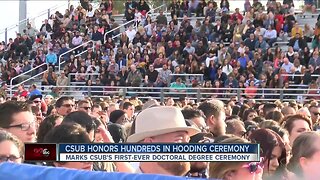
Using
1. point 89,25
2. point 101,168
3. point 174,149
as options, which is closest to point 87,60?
point 89,25

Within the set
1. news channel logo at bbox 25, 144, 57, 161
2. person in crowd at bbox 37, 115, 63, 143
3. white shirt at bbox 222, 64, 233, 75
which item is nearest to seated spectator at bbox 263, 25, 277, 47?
white shirt at bbox 222, 64, 233, 75

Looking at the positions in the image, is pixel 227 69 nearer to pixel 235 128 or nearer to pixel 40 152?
pixel 235 128

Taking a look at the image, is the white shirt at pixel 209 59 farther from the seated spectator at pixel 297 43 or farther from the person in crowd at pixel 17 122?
the person in crowd at pixel 17 122

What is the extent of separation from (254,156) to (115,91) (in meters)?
25.3

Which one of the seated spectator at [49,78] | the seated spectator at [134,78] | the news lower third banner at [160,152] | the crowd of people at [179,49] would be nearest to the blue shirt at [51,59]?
the crowd of people at [179,49]

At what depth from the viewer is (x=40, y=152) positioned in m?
3.26

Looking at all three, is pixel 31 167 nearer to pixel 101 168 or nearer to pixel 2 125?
pixel 101 168

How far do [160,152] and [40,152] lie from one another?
0.52 m

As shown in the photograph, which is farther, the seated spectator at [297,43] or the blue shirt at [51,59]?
the blue shirt at [51,59]

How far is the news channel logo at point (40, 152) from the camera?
3.14m

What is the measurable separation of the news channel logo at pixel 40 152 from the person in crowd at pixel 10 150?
44.3 inches

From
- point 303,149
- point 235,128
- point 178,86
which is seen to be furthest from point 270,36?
point 303,149

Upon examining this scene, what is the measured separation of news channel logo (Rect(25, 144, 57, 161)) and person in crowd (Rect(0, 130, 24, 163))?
1125mm

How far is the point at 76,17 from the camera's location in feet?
123
